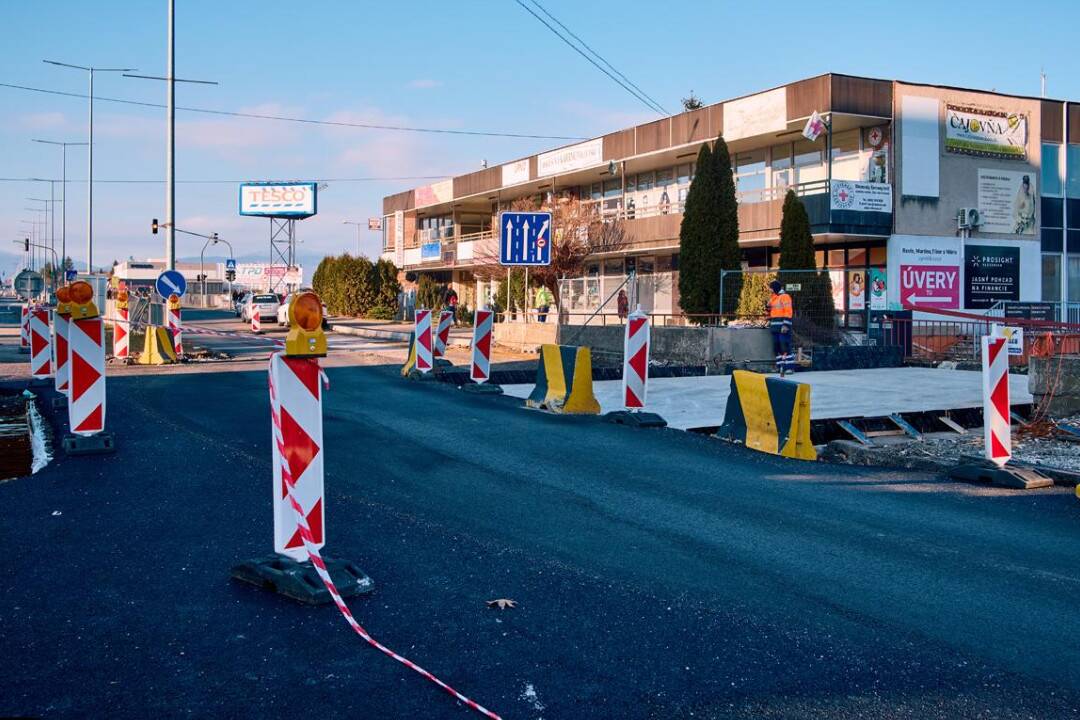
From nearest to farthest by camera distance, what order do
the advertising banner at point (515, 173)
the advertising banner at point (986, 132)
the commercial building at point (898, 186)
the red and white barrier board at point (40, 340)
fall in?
1. the red and white barrier board at point (40, 340)
2. the commercial building at point (898, 186)
3. the advertising banner at point (986, 132)
4. the advertising banner at point (515, 173)

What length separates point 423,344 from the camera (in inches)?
675

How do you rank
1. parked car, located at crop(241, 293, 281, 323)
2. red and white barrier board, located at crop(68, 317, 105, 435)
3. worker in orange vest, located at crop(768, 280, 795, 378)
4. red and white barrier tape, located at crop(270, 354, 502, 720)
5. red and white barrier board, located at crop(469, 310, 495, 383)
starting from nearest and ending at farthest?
1. red and white barrier tape, located at crop(270, 354, 502, 720)
2. red and white barrier board, located at crop(68, 317, 105, 435)
3. red and white barrier board, located at crop(469, 310, 495, 383)
4. worker in orange vest, located at crop(768, 280, 795, 378)
5. parked car, located at crop(241, 293, 281, 323)

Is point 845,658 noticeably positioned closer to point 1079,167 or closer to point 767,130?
point 767,130

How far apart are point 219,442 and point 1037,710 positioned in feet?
25.9

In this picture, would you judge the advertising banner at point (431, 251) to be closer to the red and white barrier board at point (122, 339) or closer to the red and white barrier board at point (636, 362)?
the red and white barrier board at point (122, 339)

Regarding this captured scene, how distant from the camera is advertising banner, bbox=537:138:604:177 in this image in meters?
40.6

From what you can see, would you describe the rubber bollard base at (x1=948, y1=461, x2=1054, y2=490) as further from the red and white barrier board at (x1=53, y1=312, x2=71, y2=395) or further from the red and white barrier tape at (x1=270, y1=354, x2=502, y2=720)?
the red and white barrier board at (x1=53, y1=312, x2=71, y2=395)

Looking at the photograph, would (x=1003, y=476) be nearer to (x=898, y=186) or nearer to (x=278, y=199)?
(x=898, y=186)

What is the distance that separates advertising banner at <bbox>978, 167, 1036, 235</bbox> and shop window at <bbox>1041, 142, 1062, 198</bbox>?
1076 mm

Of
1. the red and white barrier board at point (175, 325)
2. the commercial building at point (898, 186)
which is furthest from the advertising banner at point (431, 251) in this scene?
the red and white barrier board at point (175, 325)

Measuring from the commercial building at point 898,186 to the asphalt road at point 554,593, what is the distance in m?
22.4

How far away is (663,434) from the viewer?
35.8ft

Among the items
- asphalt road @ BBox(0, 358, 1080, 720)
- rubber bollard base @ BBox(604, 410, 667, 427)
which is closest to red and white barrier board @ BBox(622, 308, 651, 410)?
rubber bollard base @ BBox(604, 410, 667, 427)

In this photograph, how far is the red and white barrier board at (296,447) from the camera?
5.07 m
